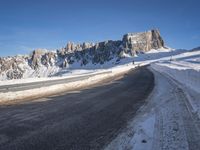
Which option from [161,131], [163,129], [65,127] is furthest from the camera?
[65,127]

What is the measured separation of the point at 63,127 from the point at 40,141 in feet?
4.43

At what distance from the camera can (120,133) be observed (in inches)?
266

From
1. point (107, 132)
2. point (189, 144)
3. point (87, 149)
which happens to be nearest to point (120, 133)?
point (107, 132)

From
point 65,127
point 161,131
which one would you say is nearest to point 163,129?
point 161,131

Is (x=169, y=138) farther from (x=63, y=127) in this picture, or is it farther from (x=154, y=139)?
(x=63, y=127)

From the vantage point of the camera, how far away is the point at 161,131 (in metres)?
6.76

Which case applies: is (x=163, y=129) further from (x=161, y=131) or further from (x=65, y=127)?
(x=65, y=127)

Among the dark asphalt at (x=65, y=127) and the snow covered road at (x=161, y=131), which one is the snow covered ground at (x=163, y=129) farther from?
the dark asphalt at (x=65, y=127)

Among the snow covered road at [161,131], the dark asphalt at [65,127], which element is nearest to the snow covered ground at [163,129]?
the snow covered road at [161,131]

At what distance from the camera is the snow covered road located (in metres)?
5.70

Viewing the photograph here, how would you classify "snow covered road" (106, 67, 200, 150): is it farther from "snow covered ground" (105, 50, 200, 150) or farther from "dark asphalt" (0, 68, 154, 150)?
"dark asphalt" (0, 68, 154, 150)

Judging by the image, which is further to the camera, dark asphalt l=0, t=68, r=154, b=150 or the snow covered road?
dark asphalt l=0, t=68, r=154, b=150

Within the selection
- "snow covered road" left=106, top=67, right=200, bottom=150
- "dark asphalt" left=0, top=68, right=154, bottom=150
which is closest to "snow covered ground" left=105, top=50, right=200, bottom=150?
"snow covered road" left=106, top=67, right=200, bottom=150

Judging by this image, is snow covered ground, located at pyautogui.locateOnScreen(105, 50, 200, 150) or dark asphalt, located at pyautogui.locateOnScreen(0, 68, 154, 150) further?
dark asphalt, located at pyautogui.locateOnScreen(0, 68, 154, 150)
